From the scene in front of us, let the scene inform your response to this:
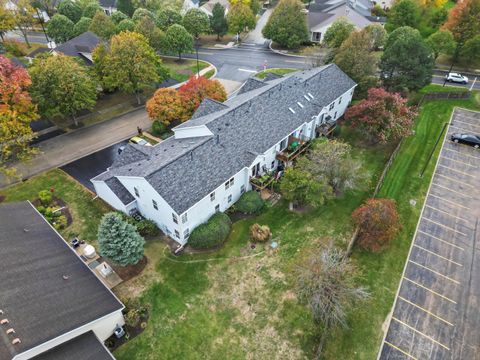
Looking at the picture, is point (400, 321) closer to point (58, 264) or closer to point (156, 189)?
point (156, 189)

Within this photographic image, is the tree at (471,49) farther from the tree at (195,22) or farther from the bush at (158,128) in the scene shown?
the bush at (158,128)

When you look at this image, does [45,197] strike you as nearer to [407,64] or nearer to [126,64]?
[126,64]

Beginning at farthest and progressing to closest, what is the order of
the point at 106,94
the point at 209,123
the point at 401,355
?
the point at 106,94, the point at 209,123, the point at 401,355

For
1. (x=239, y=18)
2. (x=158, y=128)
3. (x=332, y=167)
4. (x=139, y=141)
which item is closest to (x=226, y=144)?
(x=332, y=167)

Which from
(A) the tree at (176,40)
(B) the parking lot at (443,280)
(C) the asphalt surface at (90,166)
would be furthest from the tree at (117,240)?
(A) the tree at (176,40)

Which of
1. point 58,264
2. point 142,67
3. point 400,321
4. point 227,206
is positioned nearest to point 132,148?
point 227,206

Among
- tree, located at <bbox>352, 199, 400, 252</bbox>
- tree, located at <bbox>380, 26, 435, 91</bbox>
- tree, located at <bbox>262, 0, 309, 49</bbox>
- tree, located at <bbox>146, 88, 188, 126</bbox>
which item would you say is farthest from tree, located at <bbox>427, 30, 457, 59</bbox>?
tree, located at <bbox>146, 88, 188, 126</bbox>
